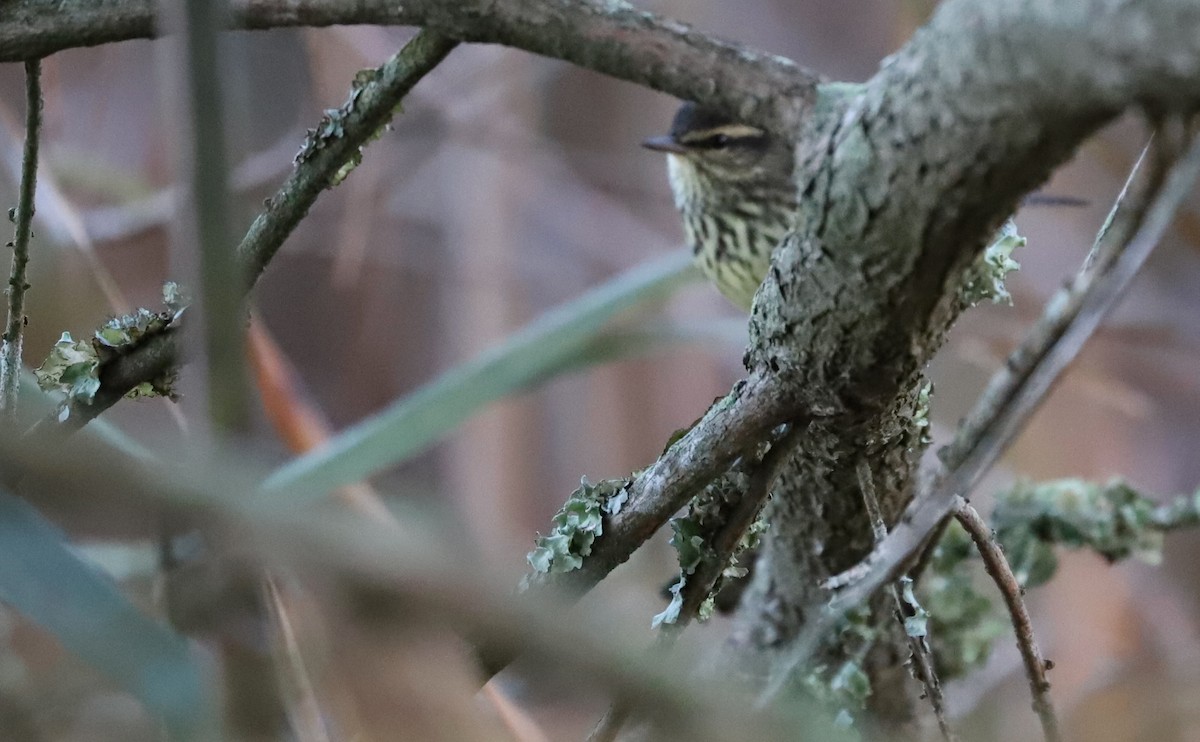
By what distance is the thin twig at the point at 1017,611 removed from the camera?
49cm

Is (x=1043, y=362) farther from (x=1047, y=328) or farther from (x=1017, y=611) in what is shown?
(x=1017, y=611)

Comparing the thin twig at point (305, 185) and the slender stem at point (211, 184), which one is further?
the thin twig at point (305, 185)

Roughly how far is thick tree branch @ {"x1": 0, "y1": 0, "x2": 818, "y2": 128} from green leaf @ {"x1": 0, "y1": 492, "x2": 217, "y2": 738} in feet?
0.87

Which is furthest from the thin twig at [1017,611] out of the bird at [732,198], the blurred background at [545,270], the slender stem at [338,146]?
the blurred background at [545,270]

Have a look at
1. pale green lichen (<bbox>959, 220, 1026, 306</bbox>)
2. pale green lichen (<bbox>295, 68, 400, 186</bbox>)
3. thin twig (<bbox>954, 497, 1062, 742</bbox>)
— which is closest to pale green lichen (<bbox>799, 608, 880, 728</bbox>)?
thin twig (<bbox>954, 497, 1062, 742</bbox>)

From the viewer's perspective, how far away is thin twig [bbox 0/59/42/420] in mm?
454

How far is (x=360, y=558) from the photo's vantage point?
18 centimetres

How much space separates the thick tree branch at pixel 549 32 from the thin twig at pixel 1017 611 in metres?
0.21

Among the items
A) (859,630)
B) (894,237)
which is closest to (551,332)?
(859,630)

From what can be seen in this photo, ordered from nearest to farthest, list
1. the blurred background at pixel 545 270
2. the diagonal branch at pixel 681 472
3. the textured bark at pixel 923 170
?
the textured bark at pixel 923 170
the diagonal branch at pixel 681 472
the blurred background at pixel 545 270

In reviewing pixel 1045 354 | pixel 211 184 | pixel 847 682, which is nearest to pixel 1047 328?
pixel 1045 354

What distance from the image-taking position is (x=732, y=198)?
1.07 metres

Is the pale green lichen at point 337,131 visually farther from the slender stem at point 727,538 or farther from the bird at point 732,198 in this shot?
the bird at point 732,198

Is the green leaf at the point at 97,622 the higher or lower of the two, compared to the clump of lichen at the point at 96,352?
lower
